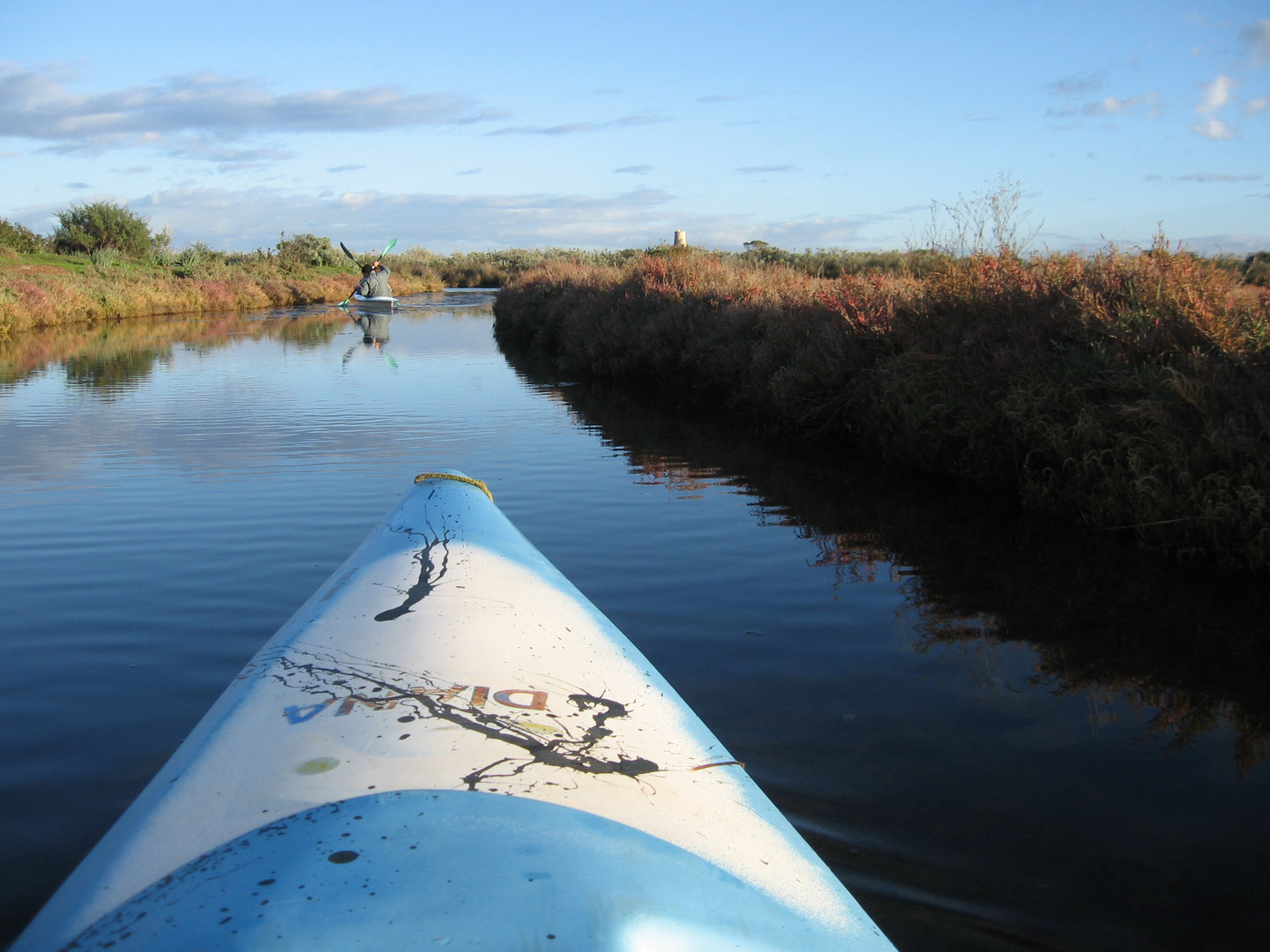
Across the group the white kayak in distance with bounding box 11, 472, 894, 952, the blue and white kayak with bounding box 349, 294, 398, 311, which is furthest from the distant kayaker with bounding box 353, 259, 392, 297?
the white kayak in distance with bounding box 11, 472, 894, 952

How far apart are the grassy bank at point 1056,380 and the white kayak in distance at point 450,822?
15.6 feet

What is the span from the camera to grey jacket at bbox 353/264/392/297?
42188 mm

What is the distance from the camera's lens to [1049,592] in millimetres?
5621

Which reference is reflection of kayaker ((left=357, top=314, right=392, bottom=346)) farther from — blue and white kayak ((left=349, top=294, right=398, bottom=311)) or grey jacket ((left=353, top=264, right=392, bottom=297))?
grey jacket ((left=353, top=264, right=392, bottom=297))

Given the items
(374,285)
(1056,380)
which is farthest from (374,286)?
(1056,380)

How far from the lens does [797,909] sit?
1.65 m

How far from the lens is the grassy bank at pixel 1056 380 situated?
5898 millimetres

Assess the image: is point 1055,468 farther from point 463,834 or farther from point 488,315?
point 488,315

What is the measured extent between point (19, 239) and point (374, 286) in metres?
14.4

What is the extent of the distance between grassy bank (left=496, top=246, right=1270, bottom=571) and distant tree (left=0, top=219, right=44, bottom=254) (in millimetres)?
35994

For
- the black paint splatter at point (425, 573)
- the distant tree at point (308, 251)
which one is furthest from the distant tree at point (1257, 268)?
the distant tree at point (308, 251)

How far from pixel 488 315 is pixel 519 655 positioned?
3738cm

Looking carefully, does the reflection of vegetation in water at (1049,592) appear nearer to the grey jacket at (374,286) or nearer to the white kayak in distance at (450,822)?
the white kayak in distance at (450,822)

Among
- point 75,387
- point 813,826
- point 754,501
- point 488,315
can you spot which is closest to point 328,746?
point 813,826
